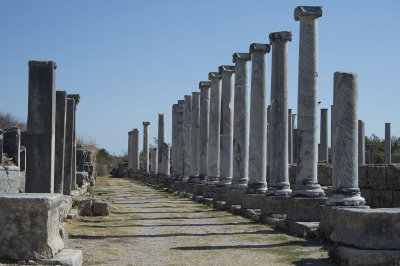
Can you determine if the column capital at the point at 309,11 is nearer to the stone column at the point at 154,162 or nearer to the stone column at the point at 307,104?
the stone column at the point at 307,104

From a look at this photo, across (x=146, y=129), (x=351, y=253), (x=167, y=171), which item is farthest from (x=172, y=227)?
(x=146, y=129)

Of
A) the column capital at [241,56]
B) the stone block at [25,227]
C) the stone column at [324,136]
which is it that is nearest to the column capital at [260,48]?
the column capital at [241,56]

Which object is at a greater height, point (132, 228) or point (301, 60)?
point (301, 60)

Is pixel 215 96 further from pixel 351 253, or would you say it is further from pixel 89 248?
pixel 351 253

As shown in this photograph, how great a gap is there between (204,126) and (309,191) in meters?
12.6

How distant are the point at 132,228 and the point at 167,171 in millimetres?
23217

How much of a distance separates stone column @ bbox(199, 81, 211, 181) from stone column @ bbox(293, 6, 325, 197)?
12.0m

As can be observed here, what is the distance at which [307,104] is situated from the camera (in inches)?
543

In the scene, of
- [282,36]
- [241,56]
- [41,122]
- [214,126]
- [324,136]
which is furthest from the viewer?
[324,136]

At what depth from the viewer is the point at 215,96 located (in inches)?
933

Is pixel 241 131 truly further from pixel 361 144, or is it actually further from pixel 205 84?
pixel 361 144

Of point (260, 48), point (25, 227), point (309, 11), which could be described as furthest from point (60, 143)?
point (25, 227)

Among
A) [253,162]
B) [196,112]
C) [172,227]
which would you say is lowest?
[172,227]

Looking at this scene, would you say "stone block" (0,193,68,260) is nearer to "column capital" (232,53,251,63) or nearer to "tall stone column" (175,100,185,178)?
"column capital" (232,53,251,63)
